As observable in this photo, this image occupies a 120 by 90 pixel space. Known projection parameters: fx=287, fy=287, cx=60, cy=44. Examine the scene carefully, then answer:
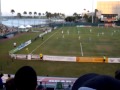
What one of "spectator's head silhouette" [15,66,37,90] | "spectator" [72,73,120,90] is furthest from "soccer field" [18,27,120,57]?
"spectator" [72,73,120,90]

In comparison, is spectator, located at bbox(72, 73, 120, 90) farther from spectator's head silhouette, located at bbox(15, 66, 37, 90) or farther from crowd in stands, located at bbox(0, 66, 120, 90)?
spectator's head silhouette, located at bbox(15, 66, 37, 90)

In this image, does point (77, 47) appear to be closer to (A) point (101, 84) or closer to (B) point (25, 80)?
(B) point (25, 80)

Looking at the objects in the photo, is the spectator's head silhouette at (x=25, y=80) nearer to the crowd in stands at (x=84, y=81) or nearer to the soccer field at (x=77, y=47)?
the crowd in stands at (x=84, y=81)

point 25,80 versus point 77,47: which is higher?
point 25,80

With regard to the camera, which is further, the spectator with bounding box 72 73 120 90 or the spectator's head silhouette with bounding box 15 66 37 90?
the spectator's head silhouette with bounding box 15 66 37 90

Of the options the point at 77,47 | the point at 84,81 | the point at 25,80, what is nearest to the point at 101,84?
the point at 84,81

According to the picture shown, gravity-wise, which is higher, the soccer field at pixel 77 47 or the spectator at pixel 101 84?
the spectator at pixel 101 84

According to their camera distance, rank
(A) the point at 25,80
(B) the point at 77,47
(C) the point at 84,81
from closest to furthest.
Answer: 1. (C) the point at 84,81
2. (A) the point at 25,80
3. (B) the point at 77,47

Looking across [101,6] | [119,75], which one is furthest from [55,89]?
[101,6]

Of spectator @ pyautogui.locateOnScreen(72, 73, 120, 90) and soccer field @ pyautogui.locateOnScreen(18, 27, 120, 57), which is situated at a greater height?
spectator @ pyautogui.locateOnScreen(72, 73, 120, 90)

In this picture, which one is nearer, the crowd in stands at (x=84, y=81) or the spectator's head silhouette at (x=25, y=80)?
the crowd in stands at (x=84, y=81)

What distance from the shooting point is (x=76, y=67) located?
27.6 m

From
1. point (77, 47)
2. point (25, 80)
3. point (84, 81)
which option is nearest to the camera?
point (84, 81)

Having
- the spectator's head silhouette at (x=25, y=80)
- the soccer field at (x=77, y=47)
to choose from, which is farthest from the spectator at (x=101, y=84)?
the soccer field at (x=77, y=47)
